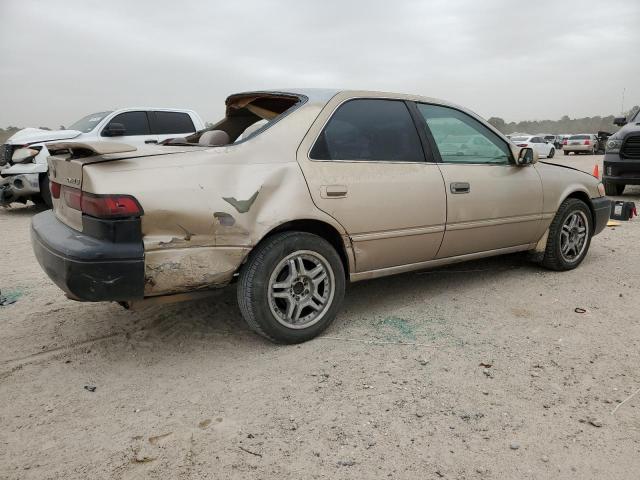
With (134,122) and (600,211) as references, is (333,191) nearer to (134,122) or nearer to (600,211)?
(600,211)

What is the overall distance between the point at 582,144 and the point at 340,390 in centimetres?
3283

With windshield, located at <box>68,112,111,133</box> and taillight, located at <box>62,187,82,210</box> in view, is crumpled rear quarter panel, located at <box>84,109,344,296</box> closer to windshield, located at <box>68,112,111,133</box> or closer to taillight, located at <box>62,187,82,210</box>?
taillight, located at <box>62,187,82,210</box>

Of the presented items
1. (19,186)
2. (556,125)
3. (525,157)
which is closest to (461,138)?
(525,157)

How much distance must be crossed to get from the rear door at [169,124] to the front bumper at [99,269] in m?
6.80

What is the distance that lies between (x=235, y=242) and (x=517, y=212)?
2506 mm

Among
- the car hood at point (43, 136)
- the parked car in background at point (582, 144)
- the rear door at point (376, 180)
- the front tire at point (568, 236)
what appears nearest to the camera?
the rear door at point (376, 180)

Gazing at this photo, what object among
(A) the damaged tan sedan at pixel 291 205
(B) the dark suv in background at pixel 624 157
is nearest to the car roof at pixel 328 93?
(A) the damaged tan sedan at pixel 291 205

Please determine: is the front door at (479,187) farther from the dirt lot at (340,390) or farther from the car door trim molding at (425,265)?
the dirt lot at (340,390)

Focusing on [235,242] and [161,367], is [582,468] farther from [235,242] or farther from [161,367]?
[161,367]

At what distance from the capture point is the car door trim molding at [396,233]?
3.19m

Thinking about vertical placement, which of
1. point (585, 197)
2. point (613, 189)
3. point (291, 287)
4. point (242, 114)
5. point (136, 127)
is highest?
point (136, 127)

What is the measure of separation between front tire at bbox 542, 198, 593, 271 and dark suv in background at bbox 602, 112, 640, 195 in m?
5.05

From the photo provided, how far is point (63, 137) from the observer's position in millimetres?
8648

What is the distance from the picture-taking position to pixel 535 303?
12.3ft
